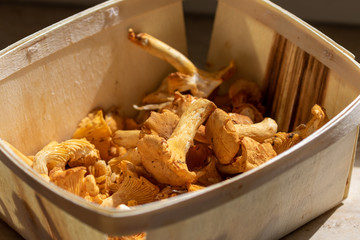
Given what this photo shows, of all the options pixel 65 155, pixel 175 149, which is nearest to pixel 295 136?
pixel 175 149

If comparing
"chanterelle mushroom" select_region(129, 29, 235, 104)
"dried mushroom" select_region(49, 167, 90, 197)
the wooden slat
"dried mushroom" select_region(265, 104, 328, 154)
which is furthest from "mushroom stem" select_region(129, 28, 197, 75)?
"dried mushroom" select_region(49, 167, 90, 197)

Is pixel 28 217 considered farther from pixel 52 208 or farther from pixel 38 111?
pixel 38 111

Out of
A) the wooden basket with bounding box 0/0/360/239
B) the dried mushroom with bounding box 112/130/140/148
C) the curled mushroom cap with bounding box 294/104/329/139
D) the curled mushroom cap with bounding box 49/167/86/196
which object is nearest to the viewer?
the wooden basket with bounding box 0/0/360/239

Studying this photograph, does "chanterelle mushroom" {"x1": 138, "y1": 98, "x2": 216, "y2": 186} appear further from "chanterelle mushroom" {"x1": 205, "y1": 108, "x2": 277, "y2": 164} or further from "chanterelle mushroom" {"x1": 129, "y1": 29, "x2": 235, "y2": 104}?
"chanterelle mushroom" {"x1": 129, "y1": 29, "x2": 235, "y2": 104}

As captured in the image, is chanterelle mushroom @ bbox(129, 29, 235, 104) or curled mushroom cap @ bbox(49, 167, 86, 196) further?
chanterelle mushroom @ bbox(129, 29, 235, 104)

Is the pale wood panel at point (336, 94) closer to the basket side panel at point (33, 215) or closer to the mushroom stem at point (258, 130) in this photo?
the mushroom stem at point (258, 130)

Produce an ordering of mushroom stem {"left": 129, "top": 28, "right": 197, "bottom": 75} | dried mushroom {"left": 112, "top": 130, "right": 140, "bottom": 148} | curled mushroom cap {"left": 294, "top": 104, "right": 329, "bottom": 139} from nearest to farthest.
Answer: curled mushroom cap {"left": 294, "top": 104, "right": 329, "bottom": 139} < dried mushroom {"left": 112, "top": 130, "right": 140, "bottom": 148} < mushroom stem {"left": 129, "top": 28, "right": 197, "bottom": 75}
